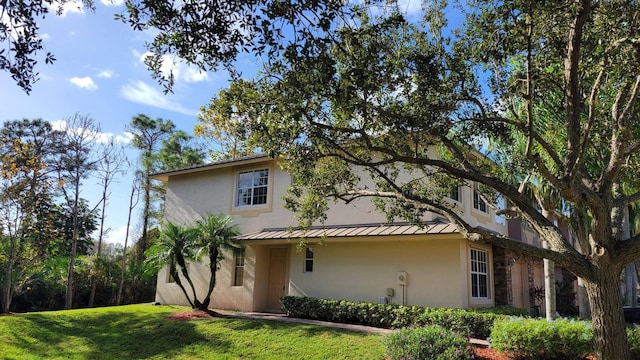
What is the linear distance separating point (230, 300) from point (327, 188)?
10.1 meters

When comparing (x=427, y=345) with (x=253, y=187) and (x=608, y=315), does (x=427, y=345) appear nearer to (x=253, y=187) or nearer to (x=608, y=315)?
(x=608, y=315)

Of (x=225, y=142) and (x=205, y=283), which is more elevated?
(x=225, y=142)

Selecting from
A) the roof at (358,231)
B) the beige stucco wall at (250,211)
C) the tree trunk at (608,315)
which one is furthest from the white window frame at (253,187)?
the tree trunk at (608,315)

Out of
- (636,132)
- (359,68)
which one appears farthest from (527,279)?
(359,68)

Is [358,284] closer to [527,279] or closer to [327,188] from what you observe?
[327,188]

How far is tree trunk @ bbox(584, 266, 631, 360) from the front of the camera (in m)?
7.01

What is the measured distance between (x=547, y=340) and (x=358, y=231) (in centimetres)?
694

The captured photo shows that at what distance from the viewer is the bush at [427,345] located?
886 cm

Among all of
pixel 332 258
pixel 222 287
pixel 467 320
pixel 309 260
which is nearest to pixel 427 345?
pixel 467 320

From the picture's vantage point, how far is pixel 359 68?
19.8ft

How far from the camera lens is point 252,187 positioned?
1920 centimetres

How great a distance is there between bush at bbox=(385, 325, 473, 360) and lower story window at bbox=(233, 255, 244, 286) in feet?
32.5

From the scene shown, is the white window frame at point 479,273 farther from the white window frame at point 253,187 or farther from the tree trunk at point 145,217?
the tree trunk at point 145,217

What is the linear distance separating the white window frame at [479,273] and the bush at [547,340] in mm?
5156
